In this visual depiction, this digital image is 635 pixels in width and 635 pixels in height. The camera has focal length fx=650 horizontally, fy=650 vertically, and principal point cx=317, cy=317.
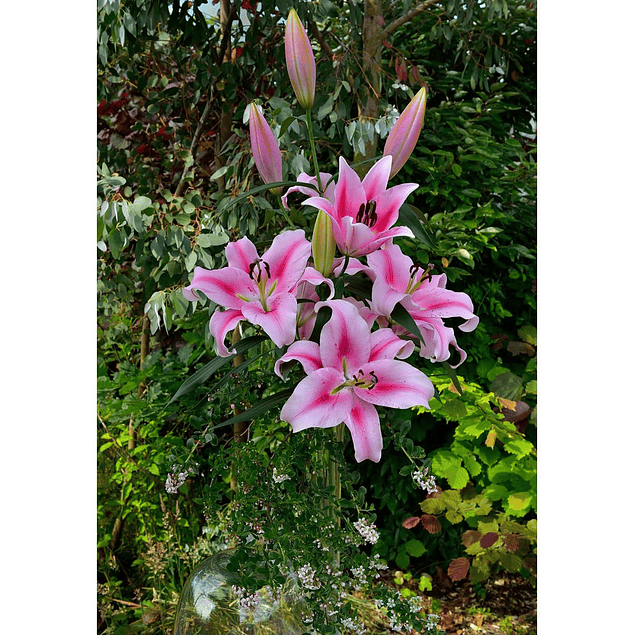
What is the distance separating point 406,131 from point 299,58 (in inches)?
8.2

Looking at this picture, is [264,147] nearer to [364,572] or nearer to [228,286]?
Answer: [228,286]

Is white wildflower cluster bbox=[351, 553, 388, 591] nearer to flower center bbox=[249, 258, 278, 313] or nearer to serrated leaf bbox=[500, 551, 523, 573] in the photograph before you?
flower center bbox=[249, 258, 278, 313]

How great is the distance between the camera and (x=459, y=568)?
1984 mm

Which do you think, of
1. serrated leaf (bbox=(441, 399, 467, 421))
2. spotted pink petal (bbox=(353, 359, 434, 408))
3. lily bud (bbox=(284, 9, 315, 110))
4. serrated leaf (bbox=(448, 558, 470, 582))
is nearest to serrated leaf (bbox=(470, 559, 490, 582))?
serrated leaf (bbox=(448, 558, 470, 582))

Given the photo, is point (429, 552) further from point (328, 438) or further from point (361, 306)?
point (361, 306)

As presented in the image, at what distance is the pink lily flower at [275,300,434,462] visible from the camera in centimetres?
93

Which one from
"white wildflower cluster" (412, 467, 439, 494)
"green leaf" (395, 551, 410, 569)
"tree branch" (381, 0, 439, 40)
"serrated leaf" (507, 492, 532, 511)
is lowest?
"green leaf" (395, 551, 410, 569)

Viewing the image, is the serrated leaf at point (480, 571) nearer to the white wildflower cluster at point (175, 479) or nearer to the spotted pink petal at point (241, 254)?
the white wildflower cluster at point (175, 479)

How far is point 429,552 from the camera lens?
7.21 ft

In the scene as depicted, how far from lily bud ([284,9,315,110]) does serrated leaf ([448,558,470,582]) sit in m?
1.51

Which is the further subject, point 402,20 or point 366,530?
point 402,20

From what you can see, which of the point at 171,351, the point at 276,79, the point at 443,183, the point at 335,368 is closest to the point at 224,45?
the point at 276,79

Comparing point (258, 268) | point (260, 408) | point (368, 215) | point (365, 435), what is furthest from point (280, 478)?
point (368, 215)

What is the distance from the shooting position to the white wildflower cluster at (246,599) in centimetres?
114
